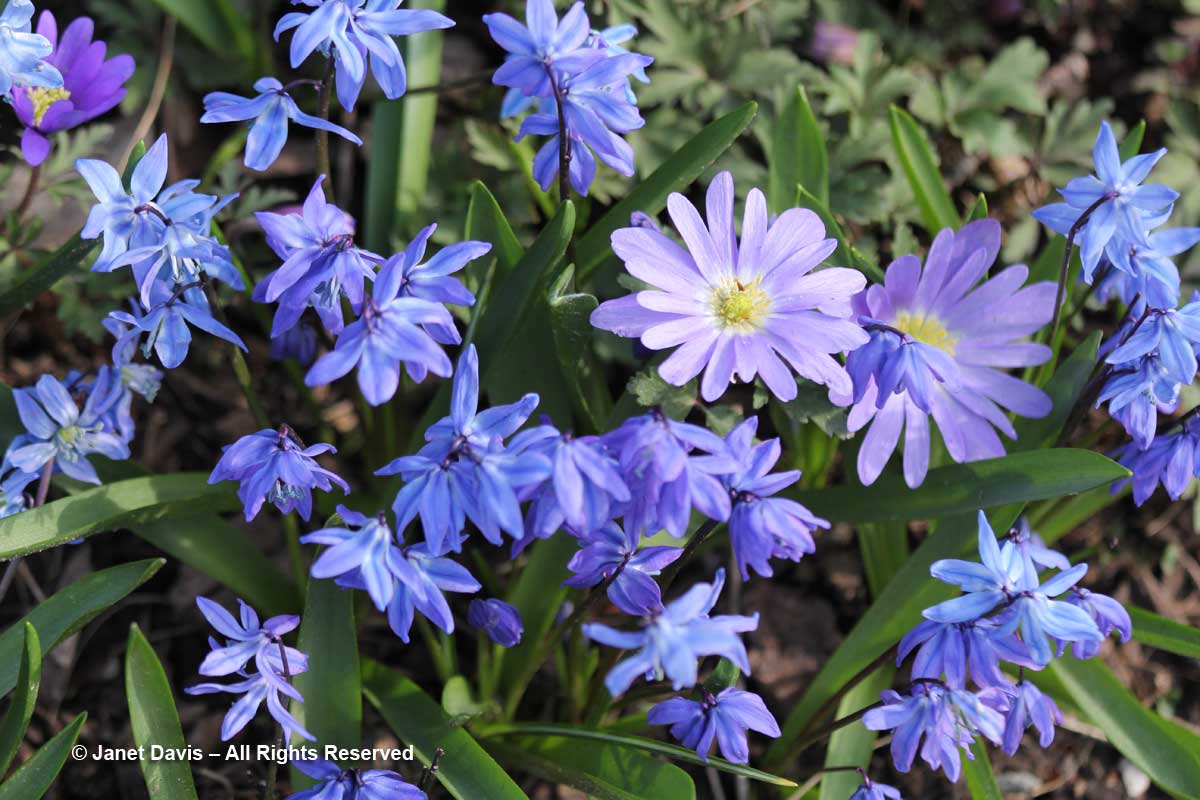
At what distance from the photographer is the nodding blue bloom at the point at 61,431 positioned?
195 cm

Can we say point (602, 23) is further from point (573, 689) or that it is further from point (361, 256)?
point (573, 689)

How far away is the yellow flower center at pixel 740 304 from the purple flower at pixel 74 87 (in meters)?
1.29

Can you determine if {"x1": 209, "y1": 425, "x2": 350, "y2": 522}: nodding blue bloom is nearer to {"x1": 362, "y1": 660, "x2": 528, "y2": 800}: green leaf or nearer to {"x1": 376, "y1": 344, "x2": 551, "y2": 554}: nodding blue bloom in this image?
{"x1": 376, "y1": 344, "x2": 551, "y2": 554}: nodding blue bloom

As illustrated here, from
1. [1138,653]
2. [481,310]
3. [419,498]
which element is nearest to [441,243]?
[481,310]

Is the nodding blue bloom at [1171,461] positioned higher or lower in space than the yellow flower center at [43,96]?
lower

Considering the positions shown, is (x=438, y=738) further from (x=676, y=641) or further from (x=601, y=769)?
(x=676, y=641)

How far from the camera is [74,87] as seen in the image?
2.26m

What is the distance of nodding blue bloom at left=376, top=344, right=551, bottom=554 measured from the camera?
1.47 m

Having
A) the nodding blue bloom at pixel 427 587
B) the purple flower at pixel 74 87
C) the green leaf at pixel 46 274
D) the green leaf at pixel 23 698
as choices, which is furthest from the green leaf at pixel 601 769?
the purple flower at pixel 74 87

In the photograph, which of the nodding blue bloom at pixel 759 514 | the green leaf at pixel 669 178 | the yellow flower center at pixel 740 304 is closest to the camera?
the nodding blue bloom at pixel 759 514

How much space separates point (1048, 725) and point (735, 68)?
1708 mm

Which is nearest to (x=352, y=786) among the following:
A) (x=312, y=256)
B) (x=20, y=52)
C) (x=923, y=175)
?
(x=312, y=256)

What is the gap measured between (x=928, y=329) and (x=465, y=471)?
3.78ft

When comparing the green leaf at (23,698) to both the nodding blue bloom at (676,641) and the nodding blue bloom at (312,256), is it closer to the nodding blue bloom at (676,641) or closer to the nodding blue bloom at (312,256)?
the nodding blue bloom at (312,256)
